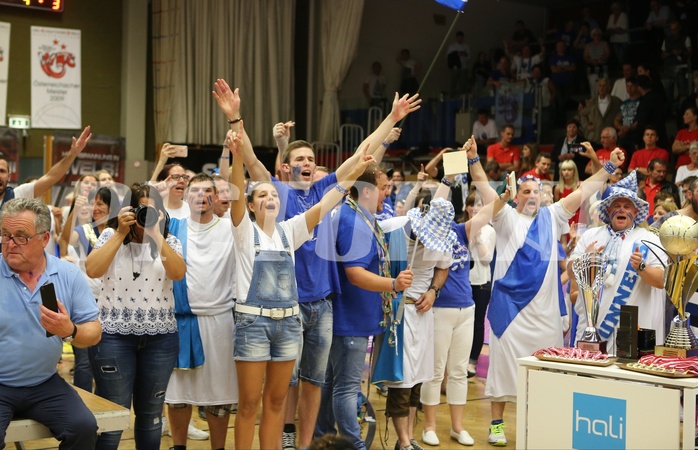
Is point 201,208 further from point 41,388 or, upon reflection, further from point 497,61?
point 497,61

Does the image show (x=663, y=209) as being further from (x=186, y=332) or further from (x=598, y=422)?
(x=186, y=332)

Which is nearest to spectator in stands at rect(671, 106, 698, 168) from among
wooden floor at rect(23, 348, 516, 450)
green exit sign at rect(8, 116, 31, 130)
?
wooden floor at rect(23, 348, 516, 450)

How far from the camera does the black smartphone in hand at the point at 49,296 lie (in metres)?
3.37

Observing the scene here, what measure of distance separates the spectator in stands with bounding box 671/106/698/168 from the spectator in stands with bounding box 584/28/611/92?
241 centimetres

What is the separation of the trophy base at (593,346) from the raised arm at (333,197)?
4.69ft

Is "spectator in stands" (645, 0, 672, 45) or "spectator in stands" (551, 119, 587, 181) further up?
"spectator in stands" (645, 0, 672, 45)

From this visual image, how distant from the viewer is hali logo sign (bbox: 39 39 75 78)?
13.2 m

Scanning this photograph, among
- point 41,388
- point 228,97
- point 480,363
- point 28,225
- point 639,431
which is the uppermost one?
Result: point 228,97

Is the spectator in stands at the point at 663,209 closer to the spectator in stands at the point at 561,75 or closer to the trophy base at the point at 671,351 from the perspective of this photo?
the trophy base at the point at 671,351

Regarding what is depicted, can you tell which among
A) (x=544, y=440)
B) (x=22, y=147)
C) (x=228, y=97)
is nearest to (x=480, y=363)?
(x=544, y=440)

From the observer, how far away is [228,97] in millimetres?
4238

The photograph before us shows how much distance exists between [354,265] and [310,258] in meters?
0.24

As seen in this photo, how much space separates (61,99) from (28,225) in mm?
10591

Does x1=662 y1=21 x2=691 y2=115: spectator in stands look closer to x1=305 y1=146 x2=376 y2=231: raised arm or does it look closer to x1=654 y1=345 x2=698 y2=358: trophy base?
x1=654 y1=345 x2=698 y2=358: trophy base
